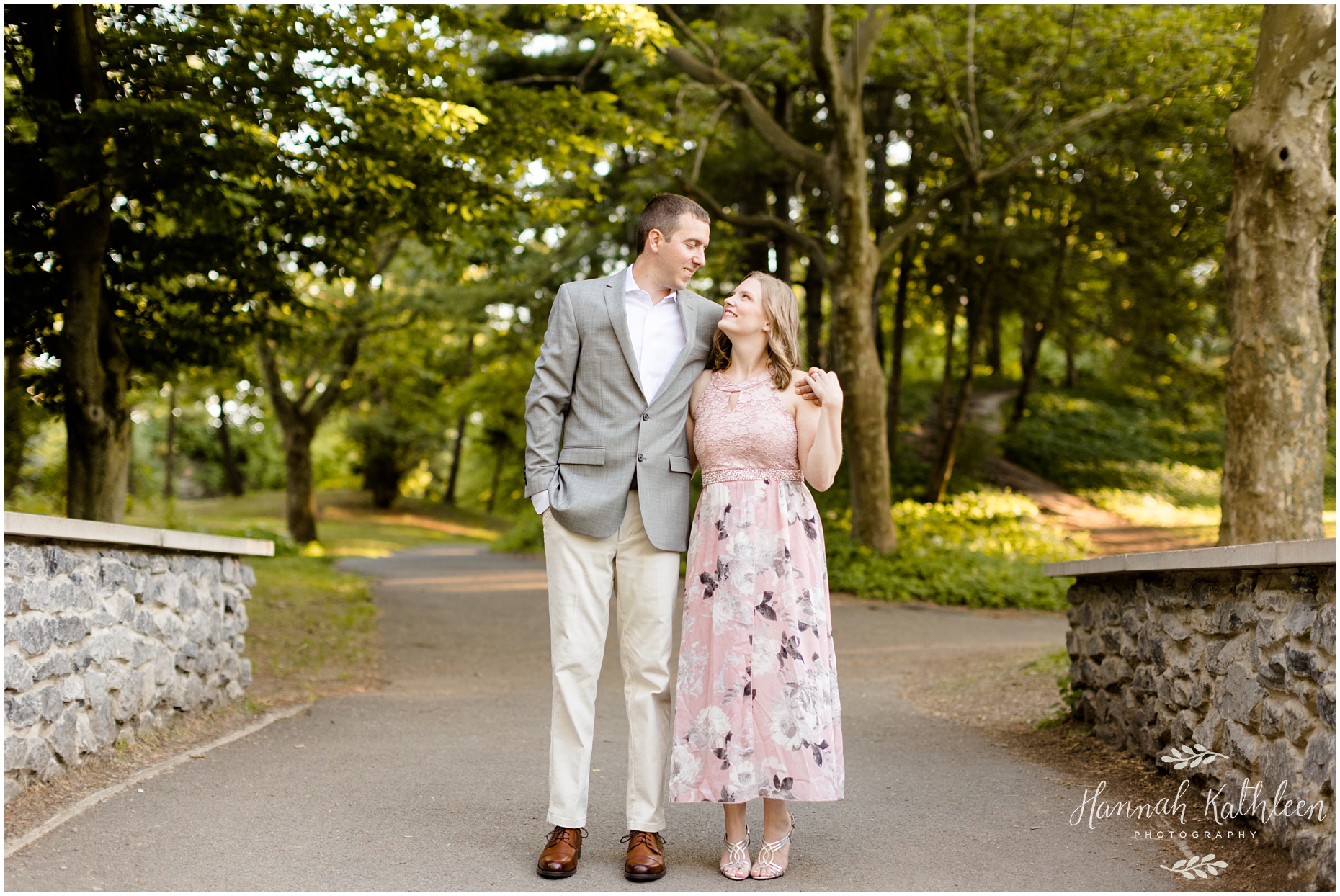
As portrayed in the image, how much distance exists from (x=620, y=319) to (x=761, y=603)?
108cm

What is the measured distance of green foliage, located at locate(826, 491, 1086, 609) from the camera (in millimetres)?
12477

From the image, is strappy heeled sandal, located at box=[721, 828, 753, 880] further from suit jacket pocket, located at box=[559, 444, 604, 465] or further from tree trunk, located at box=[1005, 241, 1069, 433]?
tree trunk, located at box=[1005, 241, 1069, 433]

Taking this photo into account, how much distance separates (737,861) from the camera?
3.42 meters

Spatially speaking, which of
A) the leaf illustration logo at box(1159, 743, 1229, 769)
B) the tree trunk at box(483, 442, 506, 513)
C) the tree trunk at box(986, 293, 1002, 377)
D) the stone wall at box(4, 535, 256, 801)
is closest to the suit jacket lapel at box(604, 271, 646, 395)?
the stone wall at box(4, 535, 256, 801)

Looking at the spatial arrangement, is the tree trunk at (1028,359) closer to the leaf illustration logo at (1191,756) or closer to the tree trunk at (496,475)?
the leaf illustration logo at (1191,756)

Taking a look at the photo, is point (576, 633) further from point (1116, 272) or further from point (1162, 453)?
point (1162, 453)

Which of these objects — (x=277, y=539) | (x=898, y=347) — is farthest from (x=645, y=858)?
(x=277, y=539)

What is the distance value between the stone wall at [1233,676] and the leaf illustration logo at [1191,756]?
22mm

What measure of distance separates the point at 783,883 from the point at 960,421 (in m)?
15.1

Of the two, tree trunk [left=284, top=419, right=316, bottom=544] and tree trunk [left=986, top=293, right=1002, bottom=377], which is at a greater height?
tree trunk [left=986, top=293, right=1002, bottom=377]

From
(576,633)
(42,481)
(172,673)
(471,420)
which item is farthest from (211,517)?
(576,633)

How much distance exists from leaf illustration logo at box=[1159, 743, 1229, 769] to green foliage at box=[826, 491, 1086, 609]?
27.4 ft

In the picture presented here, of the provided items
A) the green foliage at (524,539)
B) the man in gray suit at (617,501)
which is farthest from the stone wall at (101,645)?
the green foliage at (524,539)

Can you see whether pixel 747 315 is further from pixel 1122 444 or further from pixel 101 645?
pixel 1122 444
